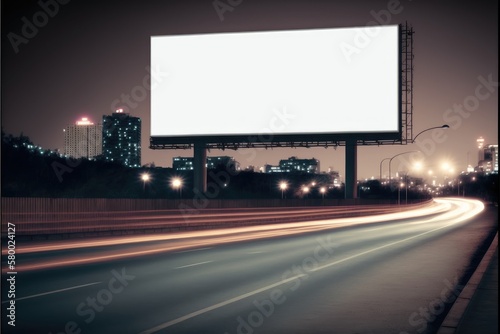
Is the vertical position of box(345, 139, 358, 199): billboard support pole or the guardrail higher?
box(345, 139, 358, 199): billboard support pole

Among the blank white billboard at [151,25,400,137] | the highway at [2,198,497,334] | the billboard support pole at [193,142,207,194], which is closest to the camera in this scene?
the highway at [2,198,497,334]

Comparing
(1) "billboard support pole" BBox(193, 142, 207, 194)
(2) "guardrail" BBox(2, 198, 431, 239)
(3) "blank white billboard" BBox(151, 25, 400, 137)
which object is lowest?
(2) "guardrail" BBox(2, 198, 431, 239)

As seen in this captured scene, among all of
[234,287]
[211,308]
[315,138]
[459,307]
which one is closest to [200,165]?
[315,138]

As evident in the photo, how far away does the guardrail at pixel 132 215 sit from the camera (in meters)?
26.0

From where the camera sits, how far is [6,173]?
232ft

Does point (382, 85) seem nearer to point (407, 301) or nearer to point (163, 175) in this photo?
point (407, 301)

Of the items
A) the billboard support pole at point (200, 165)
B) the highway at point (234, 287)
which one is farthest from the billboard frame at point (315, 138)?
the highway at point (234, 287)

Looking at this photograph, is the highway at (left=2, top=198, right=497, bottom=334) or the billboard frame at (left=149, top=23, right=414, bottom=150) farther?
the billboard frame at (left=149, top=23, right=414, bottom=150)

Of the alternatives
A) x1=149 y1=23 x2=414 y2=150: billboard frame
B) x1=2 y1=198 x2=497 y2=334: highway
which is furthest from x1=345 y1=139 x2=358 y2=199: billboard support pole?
x1=2 y1=198 x2=497 y2=334: highway

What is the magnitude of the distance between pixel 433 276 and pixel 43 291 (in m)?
8.37

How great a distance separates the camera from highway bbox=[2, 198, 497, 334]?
974 cm

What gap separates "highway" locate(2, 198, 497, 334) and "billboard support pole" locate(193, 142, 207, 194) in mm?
31039

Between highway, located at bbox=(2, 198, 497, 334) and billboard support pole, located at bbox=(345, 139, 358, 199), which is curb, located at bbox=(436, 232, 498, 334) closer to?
highway, located at bbox=(2, 198, 497, 334)

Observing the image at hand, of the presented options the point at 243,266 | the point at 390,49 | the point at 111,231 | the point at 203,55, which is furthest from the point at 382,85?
the point at 243,266
